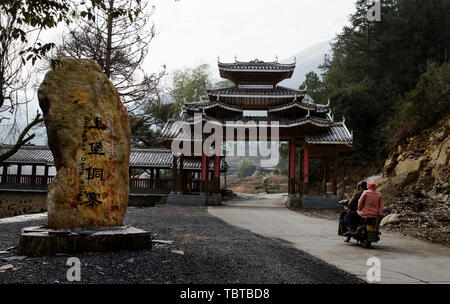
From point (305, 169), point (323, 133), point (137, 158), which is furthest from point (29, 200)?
point (323, 133)

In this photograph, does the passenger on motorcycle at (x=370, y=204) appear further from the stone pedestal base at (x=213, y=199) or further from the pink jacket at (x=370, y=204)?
the stone pedestal base at (x=213, y=199)

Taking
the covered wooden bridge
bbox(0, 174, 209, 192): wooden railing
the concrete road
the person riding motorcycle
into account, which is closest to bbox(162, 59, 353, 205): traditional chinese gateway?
bbox(0, 174, 209, 192): wooden railing

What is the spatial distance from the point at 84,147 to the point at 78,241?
1.46 m

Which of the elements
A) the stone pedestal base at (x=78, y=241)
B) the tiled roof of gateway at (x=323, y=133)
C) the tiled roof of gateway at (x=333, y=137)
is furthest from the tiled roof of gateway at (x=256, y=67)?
the stone pedestal base at (x=78, y=241)

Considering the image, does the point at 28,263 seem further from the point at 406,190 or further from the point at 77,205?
the point at 406,190

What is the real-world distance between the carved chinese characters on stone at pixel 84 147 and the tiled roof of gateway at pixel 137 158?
19.2 meters

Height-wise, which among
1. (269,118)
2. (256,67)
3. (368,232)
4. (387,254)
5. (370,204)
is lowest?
(387,254)

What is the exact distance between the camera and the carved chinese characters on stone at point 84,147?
206 inches

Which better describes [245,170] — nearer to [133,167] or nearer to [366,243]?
[133,167]

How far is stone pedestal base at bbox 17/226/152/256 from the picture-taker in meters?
4.66

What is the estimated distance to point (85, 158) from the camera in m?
5.43

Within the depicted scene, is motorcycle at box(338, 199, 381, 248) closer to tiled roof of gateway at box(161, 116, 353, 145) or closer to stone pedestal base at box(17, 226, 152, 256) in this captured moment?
stone pedestal base at box(17, 226, 152, 256)

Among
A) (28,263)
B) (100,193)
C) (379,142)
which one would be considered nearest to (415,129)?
(379,142)

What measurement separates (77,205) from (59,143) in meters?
1.00
